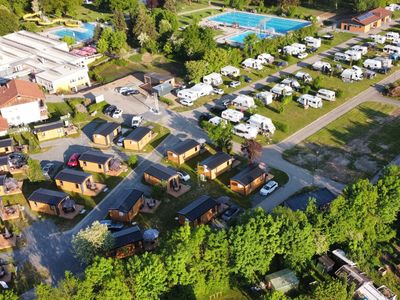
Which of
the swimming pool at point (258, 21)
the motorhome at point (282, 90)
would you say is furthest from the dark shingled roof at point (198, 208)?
the swimming pool at point (258, 21)

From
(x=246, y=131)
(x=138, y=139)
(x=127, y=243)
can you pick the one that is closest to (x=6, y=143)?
(x=138, y=139)

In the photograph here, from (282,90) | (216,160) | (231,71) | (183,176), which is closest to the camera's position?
(183,176)

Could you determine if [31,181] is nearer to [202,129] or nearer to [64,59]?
[202,129]

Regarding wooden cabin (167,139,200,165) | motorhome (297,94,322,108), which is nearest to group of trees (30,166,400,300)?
wooden cabin (167,139,200,165)

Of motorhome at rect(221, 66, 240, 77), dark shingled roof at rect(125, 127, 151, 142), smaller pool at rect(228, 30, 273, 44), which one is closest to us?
dark shingled roof at rect(125, 127, 151, 142)

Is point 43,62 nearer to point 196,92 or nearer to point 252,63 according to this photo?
point 196,92

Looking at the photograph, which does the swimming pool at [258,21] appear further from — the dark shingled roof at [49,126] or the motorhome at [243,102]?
the dark shingled roof at [49,126]

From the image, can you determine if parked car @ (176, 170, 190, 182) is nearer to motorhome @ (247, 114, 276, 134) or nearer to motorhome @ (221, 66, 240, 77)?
motorhome @ (247, 114, 276, 134)
